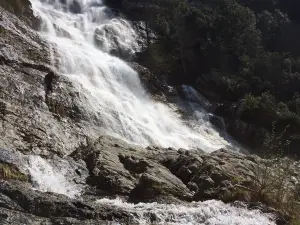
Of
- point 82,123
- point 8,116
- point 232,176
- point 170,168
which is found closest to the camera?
point 232,176

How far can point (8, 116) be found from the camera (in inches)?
741

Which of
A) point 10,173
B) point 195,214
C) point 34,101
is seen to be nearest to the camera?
point 195,214

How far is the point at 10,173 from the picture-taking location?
13289 mm

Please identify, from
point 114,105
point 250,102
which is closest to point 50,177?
point 114,105

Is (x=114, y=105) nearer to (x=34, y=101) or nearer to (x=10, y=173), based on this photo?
(x=34, y=101)

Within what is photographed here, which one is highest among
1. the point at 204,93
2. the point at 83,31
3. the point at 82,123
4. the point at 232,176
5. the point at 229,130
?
the point at 83,31

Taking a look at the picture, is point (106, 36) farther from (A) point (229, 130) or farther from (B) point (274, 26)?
(B) point (274, 26)

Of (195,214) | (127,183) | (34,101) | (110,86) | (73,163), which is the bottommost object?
(195,214)

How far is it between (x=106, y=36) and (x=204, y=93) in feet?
30.6

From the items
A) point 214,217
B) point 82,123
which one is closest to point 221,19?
point 82,123

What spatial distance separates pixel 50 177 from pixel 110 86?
541 inches

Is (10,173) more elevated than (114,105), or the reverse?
(114,105)

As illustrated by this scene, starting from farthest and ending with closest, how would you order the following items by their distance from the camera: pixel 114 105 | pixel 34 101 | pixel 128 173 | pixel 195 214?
1. pixel 114 105
2. pixel 34 101
3. pixel 128 173
4. pixel 195 214

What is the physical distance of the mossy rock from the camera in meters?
13.0
